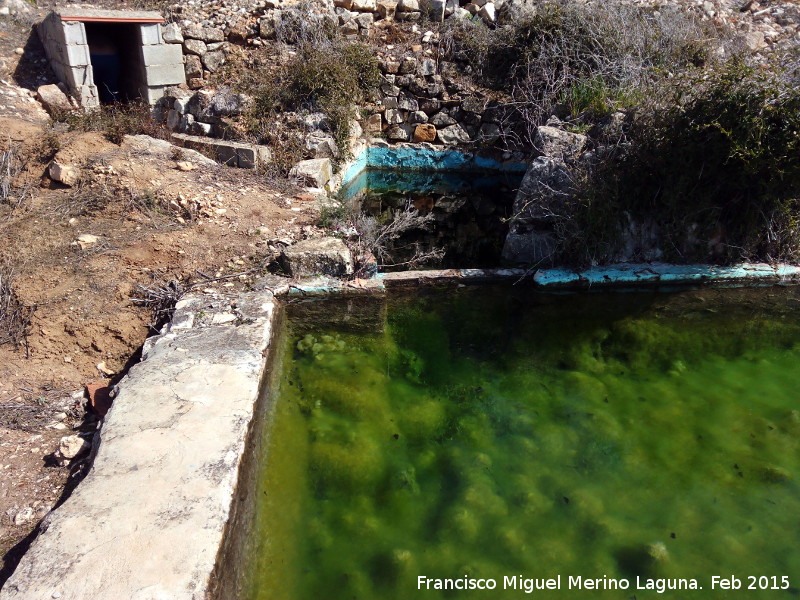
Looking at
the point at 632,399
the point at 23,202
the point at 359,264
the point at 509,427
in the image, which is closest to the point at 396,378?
the point at 509,427

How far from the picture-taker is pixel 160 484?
2865mm

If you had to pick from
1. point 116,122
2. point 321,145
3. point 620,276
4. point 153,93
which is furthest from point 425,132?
point 620,276

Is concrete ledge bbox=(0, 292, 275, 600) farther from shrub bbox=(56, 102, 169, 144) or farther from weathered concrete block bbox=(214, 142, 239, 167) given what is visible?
shrub bbox=(56, 102, 169, 144)

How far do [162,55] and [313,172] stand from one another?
11.1ft

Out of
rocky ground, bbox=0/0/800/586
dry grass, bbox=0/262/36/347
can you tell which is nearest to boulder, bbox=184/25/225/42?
rocky ground, bbox=0/0/800/586

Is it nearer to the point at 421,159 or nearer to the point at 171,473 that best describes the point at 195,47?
the point at 421,159

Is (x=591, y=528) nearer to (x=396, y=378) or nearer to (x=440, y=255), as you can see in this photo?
(x=396, y=378)

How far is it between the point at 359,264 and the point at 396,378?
128 cm

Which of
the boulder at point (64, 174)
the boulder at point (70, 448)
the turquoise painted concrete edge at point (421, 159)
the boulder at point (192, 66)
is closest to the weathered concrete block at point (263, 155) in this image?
the boulder at point (64, 174)

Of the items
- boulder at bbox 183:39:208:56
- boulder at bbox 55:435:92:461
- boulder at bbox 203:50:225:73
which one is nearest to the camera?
boulder at bbox 55:435:92:461

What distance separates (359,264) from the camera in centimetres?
521

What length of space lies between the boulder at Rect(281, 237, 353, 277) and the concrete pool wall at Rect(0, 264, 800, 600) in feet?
1.55

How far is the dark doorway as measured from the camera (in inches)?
349

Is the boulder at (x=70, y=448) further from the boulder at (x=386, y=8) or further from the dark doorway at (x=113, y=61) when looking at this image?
the boulder at (x=386, y=8)
